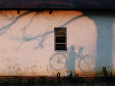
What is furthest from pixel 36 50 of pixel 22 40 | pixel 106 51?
pixel 106 51

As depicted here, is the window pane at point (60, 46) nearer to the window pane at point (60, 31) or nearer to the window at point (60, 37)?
the window at point (60, 37)

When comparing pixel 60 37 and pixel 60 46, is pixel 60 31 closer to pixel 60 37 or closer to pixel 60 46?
pixel 60 37

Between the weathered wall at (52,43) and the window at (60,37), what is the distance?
0.24 metres

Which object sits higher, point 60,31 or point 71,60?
point 60,31

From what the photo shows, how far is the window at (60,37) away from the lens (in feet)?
26.5

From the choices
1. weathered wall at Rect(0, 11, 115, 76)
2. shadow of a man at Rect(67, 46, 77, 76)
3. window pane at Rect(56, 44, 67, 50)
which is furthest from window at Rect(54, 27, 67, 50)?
shadow of a man at Rect(67, 46, 77, 76)

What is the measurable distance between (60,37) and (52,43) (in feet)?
1.97

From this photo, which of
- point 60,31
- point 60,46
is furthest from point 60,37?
point 60,46

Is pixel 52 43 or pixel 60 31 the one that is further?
pixel 60 31

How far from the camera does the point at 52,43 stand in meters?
7.91

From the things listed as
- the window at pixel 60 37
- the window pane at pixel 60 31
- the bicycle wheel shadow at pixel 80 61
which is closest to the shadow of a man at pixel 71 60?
the bicycle wheel shadow at pixel 80 61

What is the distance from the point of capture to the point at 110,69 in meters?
7.90

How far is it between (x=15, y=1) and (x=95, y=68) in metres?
6.01

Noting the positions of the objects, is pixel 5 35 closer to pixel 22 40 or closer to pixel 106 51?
pixel 22 40
